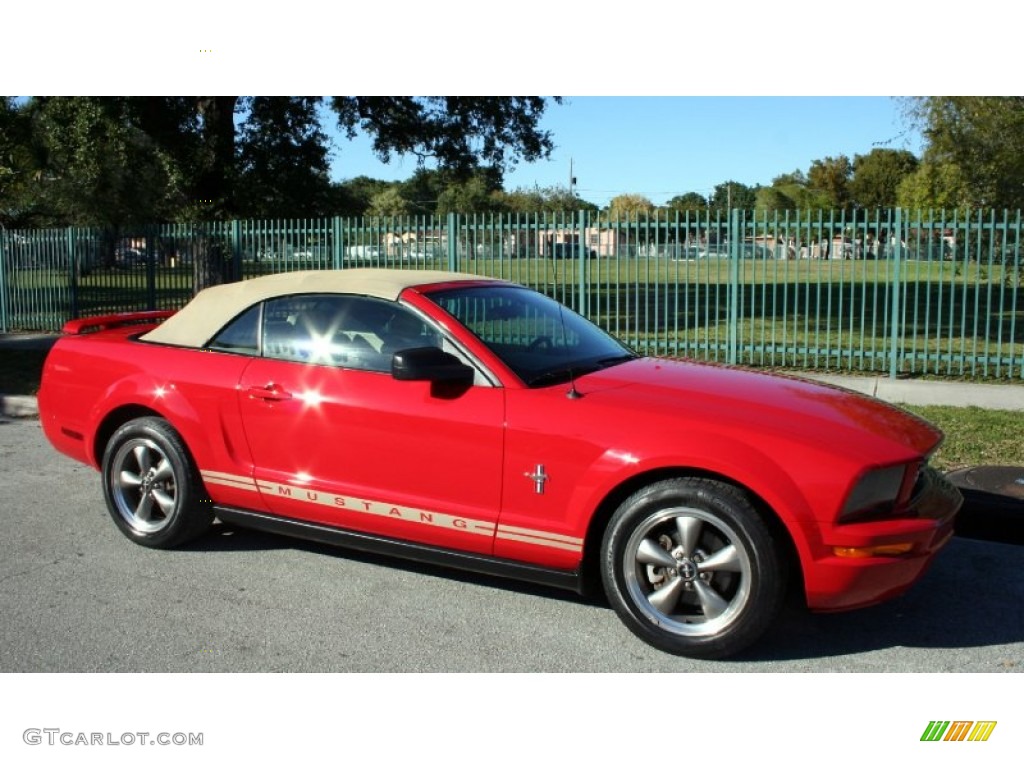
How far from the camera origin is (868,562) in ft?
12.6

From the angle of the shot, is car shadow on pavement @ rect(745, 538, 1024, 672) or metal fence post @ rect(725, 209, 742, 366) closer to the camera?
car shadow on pavement @ rect(745, 538, 1024, 672)

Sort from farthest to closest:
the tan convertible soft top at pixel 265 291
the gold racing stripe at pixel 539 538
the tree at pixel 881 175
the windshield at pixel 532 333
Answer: the tree at pixel 881 175, the tan convertible soft top at pixel 265 291, the windshield at pixel 532 333, the gold racing stripe at pixel 539 538

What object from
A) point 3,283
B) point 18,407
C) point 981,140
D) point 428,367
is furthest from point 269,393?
point 3,283

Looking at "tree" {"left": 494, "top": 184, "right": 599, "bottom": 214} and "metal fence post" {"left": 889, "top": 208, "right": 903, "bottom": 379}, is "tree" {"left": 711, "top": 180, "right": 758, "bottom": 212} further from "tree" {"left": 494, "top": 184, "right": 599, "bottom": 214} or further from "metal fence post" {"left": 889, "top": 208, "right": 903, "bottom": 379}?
"metal fence post" {"left": 889, "top": 208, "right": 903, "bottom": 379}

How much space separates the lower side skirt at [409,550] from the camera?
14.4 ft

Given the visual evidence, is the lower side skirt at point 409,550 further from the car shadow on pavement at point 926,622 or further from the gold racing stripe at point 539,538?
the car shadow on pavement at point 926,622

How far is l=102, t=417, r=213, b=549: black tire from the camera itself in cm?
533

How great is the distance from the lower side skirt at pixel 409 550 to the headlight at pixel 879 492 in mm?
1187

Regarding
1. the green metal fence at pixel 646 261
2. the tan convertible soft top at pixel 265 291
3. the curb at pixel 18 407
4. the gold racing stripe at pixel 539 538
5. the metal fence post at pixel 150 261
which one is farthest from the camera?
the metal fence post at pixel 150 261

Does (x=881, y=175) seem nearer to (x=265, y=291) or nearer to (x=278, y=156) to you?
(x=278, y=156)


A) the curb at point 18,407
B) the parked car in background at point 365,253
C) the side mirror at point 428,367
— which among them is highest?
the parked car in background at point 365,253

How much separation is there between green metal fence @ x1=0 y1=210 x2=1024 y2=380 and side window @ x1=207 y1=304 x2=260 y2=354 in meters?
4.60

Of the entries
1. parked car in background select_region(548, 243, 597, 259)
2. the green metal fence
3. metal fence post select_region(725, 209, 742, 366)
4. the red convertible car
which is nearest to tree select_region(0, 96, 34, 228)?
the green metal fence

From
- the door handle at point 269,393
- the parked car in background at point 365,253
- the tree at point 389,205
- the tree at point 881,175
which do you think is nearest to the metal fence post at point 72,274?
the parked car in background at point 365,253
